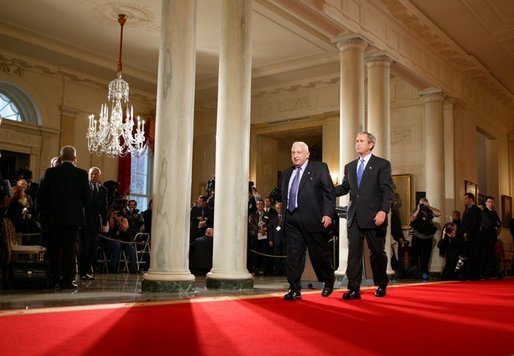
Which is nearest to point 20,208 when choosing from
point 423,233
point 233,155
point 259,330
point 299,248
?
point 233,155

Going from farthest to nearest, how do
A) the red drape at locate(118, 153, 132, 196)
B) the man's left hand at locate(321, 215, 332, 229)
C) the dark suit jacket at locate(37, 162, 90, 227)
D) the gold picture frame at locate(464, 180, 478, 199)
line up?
the red drape at locate(118, 153, 132, 196) → the gold picture frame at locate(464, 180, 478, 199) → the dark suit jacket at locate(37, 162, 90, 227) → the man's left hand at locate(321, 215, 332, 229)

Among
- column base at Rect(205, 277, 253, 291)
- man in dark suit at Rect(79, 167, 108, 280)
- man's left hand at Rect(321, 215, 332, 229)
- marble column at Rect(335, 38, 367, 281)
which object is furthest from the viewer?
marble column at Rect(335, 38, 367, 281)

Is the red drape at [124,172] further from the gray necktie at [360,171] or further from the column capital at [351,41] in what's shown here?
the gray necktie at [360,171]

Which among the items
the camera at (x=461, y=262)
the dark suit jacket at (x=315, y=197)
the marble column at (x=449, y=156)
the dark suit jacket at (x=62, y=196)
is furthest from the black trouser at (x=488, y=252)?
the dark suit jacket at (x=62, y=196)

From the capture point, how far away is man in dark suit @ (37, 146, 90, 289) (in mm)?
5988

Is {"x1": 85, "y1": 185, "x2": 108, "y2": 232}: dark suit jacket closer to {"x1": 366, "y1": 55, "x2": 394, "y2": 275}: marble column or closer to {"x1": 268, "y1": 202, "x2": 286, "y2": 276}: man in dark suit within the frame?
{"x1": 268, "y1": 202, "x2": 286, "y2": 276}: man in dark suit

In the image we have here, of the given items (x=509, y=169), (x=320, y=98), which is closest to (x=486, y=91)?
(x=509, y=169)

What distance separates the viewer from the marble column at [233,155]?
6465 millimetres

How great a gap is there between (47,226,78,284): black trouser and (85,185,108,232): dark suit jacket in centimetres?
157

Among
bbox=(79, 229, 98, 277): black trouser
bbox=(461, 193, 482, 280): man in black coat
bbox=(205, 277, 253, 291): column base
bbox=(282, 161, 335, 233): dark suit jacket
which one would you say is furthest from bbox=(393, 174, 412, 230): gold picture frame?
bbox=(282, 161, 335, 233): dark suit jacket

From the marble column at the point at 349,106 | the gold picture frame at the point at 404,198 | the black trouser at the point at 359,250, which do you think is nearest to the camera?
the black trouser at the point at 359,250

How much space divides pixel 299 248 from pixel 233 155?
1829mm

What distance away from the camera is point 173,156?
227 inches

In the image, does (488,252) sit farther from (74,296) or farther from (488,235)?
(74,296)
